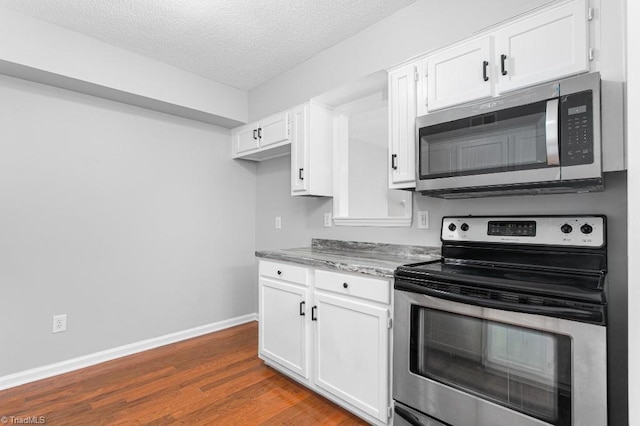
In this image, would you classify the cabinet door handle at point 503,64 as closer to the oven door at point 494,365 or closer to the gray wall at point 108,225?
the oven door at point 494,365

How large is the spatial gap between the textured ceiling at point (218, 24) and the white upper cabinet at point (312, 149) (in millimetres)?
482

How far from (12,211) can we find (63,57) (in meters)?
1.16

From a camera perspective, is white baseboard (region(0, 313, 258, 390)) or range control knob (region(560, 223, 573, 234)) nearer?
range control knob (region(560, 223, 573, 234))

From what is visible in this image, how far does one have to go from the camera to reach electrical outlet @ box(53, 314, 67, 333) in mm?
2504

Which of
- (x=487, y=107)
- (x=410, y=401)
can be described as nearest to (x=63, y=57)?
(x=487, y=107)

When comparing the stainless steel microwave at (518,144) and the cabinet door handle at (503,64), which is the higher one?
the cabinet door handle at (503,64)

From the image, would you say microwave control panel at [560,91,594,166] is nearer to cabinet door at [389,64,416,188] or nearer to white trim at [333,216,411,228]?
cabinet door at [389,64,416,188]

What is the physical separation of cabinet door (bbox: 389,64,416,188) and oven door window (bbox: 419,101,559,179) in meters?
0.14

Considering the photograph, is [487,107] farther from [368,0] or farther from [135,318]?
[135,318]

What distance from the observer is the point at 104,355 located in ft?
8.93

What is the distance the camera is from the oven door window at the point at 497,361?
120cm

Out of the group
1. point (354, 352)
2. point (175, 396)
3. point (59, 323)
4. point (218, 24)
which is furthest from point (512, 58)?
point (59, 323)

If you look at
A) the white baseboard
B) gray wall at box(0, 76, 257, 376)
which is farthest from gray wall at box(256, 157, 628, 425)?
the white baseboard

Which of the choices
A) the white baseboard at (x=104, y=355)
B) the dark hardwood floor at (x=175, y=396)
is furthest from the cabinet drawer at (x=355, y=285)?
the white baseboard at (x=104, y=355)
